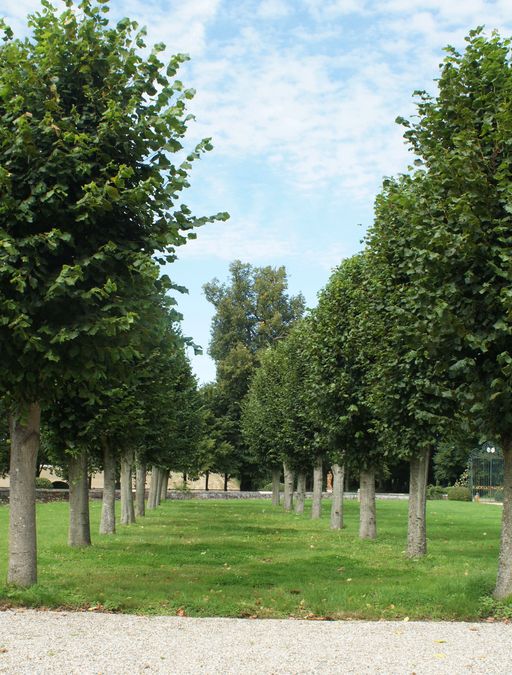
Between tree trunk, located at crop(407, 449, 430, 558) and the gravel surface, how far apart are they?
28.1 ft

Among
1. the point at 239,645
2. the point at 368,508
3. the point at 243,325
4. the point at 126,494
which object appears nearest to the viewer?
the point at 239,645

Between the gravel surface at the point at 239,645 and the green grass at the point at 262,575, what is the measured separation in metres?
1.06

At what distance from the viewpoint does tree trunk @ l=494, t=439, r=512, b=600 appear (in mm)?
10430

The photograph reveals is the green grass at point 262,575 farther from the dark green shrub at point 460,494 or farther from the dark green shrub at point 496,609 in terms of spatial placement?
the dark green shrub at point 460,494

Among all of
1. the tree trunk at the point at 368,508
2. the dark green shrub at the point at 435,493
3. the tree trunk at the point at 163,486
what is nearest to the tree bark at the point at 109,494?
the tree trunk at the point at 368,508

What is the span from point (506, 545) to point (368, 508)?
476 inches

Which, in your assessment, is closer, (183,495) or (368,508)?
(368,508)

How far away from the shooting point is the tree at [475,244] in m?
10.0

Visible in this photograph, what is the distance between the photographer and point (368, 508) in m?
22.5

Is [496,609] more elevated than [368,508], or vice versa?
[496,609]

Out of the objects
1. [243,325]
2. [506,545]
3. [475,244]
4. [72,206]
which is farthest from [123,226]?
[243,325]

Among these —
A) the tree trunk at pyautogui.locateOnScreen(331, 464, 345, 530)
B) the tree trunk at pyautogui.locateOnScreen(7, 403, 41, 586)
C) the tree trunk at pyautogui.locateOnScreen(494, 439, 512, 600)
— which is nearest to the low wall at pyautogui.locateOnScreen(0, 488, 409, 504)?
the tree trunk at pyautogui.locateOnScreen(331, 464, 345, 530)

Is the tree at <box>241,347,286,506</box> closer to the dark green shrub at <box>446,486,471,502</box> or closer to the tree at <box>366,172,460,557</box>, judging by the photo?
the tree at <box>366,172,460,557</box>

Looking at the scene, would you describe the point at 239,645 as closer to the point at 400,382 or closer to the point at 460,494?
the point at 400,382
